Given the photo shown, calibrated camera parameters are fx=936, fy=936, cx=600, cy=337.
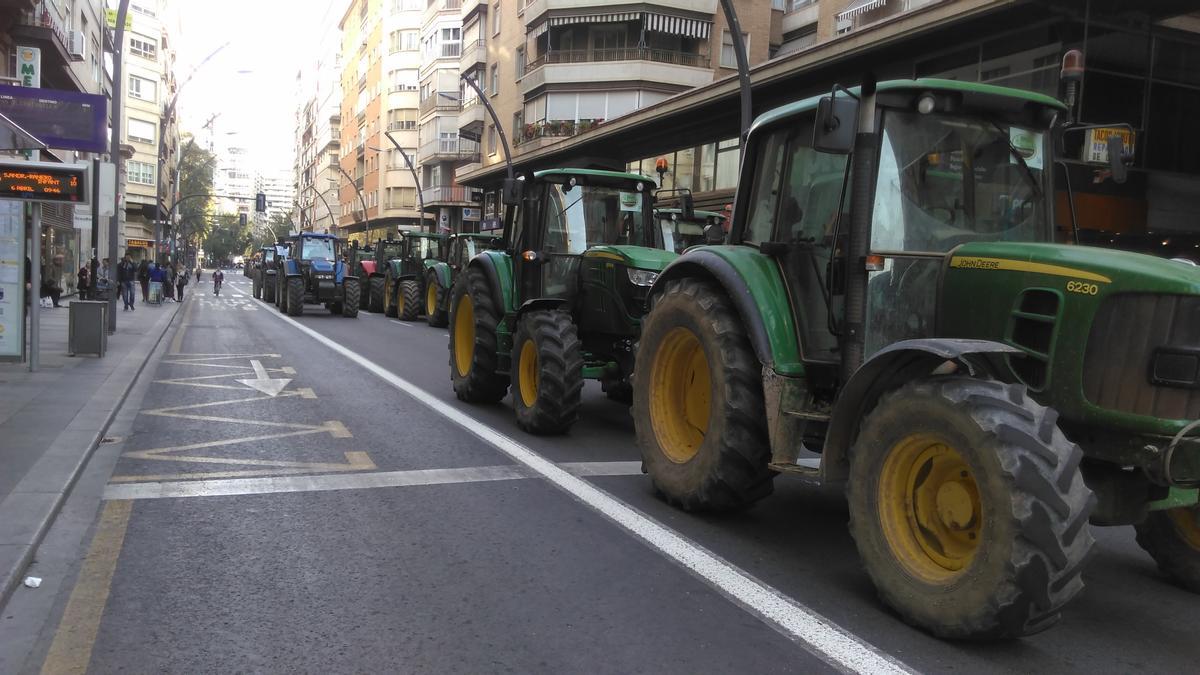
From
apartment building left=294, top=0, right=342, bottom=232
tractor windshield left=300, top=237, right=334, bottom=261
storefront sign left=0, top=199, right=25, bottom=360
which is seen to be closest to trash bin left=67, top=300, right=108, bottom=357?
storefront sign left=0, top=199, right=25, bottom=360

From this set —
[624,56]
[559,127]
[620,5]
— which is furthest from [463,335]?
[620,5]

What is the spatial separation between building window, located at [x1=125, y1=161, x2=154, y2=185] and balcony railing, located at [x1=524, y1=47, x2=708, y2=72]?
135 feet

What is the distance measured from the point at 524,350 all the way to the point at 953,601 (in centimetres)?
543

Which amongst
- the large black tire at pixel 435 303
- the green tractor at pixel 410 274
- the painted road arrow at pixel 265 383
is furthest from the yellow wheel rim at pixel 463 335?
the green tractor at pixel 410 274

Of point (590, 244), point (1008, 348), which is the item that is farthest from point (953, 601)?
point (590, 244)

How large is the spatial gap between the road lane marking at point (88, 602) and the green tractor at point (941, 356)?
3086mm

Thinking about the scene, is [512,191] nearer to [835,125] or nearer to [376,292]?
[835,125]

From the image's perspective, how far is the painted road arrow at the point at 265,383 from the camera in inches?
442

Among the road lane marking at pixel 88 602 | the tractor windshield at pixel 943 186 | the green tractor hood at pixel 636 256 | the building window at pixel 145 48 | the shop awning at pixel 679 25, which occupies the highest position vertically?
the building window at pixel 145 48

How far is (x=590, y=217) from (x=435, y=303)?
51.2 feet

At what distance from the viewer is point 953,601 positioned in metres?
3.68

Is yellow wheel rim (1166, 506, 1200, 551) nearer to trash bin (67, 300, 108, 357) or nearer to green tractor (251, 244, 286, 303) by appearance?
trash bin (67, 300, 108, 357)

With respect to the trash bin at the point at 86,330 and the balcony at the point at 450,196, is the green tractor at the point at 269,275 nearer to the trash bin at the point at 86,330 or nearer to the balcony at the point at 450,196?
the balcony at the point at 450,196

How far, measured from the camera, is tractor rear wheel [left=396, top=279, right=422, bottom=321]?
26.0 meters
